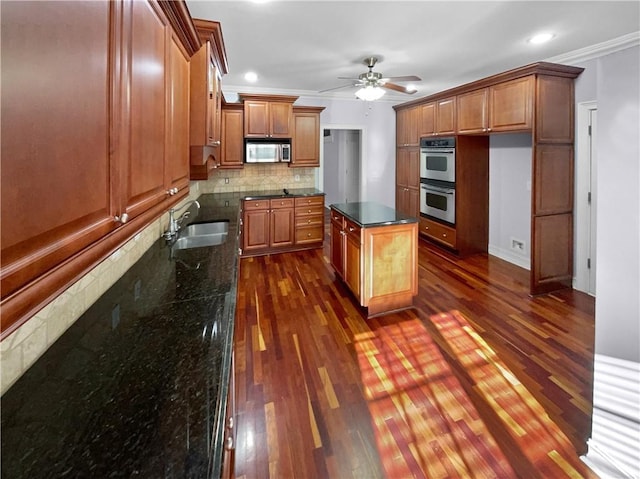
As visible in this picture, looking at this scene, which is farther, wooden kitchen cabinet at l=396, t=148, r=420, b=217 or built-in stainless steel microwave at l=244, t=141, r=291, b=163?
wooden kitchen cabinet at l=396, t=148, r=420, b=217

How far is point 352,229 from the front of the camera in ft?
11.2

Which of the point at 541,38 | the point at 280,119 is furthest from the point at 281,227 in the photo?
the point at 541,38

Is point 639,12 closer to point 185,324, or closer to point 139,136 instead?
point 139,136

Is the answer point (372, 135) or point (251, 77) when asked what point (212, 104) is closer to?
point (251, 77)

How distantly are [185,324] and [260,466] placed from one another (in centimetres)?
92

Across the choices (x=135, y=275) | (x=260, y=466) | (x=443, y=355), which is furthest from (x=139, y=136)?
(x=443, y=355)

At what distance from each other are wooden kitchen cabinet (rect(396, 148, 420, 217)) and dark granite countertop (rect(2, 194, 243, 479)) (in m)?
5.01

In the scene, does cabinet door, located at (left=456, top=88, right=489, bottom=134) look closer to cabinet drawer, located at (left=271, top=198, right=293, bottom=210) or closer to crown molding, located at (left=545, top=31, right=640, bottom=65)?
crown molding, located at (left=545, top=31, right=640, bottom=65)

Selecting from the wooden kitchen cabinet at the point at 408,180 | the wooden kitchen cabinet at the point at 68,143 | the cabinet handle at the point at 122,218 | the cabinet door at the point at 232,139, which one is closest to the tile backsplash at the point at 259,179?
the cabinet door at the point at 232,139

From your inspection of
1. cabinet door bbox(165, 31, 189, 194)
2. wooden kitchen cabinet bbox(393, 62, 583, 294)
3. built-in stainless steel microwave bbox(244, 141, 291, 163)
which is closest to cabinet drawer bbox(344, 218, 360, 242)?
cabinet door bbox(165, 31, 189, 194)

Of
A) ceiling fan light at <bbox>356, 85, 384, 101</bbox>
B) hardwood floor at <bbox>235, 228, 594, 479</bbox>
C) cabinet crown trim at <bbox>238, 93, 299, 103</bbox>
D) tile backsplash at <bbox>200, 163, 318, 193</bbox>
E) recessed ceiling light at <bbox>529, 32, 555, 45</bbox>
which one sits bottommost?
hardwood floor at <bbox>235, 228, 594, 479</bbox>

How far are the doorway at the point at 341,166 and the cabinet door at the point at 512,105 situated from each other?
154 inches

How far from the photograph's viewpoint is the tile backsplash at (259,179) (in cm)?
541

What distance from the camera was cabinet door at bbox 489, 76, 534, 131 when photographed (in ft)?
11.8
